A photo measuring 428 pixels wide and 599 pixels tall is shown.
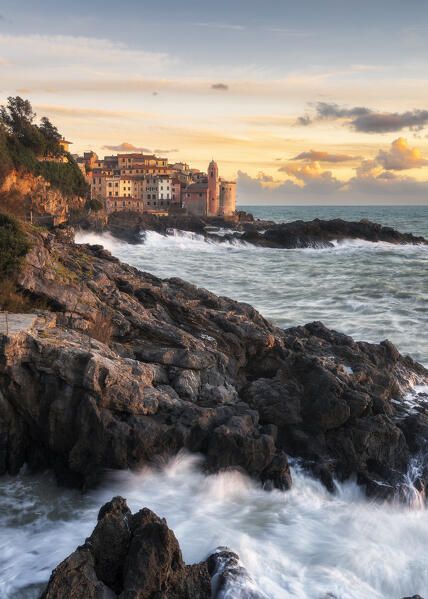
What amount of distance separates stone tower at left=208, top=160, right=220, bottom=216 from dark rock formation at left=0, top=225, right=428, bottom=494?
97.7m

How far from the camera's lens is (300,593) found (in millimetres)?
7652

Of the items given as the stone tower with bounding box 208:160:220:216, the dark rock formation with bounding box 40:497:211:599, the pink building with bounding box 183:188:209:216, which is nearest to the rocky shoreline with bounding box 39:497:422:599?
the dark rock formation with bounding box 40:497:211:599

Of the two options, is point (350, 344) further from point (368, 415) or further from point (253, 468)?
point (253, 468)

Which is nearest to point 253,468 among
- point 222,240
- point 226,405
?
point 226,405

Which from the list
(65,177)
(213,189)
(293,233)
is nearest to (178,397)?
(293,233)

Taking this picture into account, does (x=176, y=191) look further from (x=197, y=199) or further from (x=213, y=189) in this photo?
(x=213, y=189)

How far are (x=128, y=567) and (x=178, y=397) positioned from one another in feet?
16.9

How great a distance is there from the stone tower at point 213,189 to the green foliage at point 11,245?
97.8m

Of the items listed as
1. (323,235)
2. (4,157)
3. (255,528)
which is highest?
(4,157)

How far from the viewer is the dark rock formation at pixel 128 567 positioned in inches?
→ 252

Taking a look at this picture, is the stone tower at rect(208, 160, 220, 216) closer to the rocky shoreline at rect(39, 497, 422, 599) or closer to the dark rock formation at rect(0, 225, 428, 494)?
the dark rock formation at rect(0, 225, 428, 494)

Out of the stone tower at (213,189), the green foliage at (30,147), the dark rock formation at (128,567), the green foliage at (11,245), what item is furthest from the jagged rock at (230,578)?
the stone tower at (213,189)

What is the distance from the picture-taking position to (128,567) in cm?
673

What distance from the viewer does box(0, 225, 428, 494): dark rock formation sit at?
10.4m
